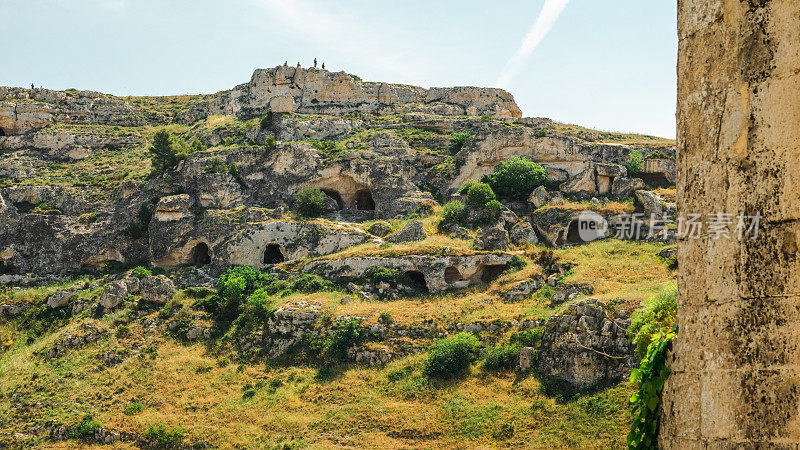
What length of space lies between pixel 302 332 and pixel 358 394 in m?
4.71

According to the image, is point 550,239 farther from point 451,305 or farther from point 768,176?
point 768,176

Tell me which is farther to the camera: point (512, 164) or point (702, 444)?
point (512, 164)

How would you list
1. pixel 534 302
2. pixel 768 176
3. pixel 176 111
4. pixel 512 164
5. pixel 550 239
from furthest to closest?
1. pixel 176 111
2. pixel 512 164
3. pixel 550 239
4. pixel 534 302
5. pixel 768 176

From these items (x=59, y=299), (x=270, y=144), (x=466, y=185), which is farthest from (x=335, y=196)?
(x=59, y=299)

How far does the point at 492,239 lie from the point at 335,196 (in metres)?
13.4

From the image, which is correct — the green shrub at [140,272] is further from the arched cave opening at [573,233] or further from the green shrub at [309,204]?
the arched cave opening at [573,233]

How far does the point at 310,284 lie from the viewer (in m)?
30.0

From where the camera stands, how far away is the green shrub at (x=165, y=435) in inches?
842

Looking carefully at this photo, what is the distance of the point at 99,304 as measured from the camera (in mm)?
29047

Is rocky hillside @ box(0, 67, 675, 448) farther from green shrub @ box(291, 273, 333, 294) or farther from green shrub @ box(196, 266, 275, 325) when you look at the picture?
green shrub @ box(291, 273, 333, 294)

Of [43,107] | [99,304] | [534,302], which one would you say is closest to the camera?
[534,302]

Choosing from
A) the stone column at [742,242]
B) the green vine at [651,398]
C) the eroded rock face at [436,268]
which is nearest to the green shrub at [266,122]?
the eroded rock face at [436,268]

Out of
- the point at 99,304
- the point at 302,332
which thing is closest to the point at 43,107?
the point at 99,304

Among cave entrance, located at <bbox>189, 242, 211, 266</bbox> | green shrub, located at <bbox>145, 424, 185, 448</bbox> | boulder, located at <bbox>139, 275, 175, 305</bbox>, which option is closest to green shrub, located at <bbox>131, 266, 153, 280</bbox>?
boulder, located at <bbox>139, 275, 175, 305</bbox>
